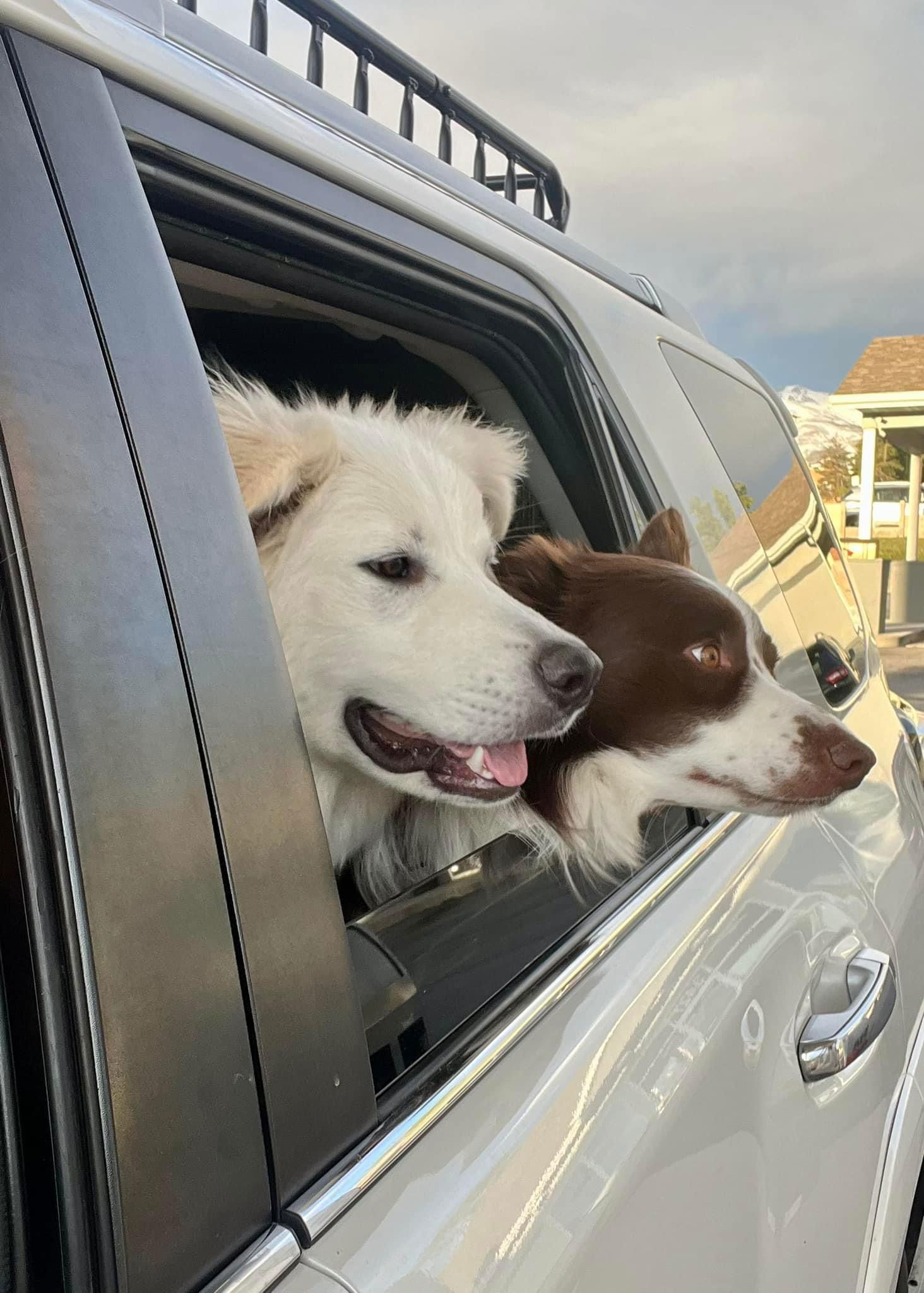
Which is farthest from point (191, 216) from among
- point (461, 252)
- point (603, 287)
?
point (603, 287)

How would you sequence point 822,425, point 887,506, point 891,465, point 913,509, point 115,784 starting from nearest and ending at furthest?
point 115,784 < point 822,425 < point 913,509 < point 887,506 < point 891,465

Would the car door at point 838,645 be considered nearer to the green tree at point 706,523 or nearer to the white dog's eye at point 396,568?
the green tree at point 706,523

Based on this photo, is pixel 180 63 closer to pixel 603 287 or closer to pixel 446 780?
pixel 446 780

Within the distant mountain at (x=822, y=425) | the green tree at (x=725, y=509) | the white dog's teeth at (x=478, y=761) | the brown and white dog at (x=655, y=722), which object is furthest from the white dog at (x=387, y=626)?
the distant mountain at (x=822, y=425)

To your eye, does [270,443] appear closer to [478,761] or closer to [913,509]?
[478,761]

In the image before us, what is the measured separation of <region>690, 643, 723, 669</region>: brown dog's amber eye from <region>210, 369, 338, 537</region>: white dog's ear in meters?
0.64

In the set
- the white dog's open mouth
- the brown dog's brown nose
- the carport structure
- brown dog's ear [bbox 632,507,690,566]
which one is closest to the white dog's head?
the white dog's open mouth

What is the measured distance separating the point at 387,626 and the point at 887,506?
89.8 feet

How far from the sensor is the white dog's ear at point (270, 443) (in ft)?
3.26

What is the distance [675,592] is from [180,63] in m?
0.96

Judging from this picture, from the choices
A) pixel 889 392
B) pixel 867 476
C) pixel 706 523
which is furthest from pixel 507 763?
pixel 867 476

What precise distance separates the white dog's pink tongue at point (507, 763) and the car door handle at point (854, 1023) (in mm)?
546

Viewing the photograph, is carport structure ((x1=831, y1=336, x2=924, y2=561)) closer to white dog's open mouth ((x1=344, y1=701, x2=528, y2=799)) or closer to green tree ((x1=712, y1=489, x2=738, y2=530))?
green tree ((x1=712, y1=489, x2=738, y2=530))

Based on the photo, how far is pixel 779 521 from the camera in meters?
2.38
